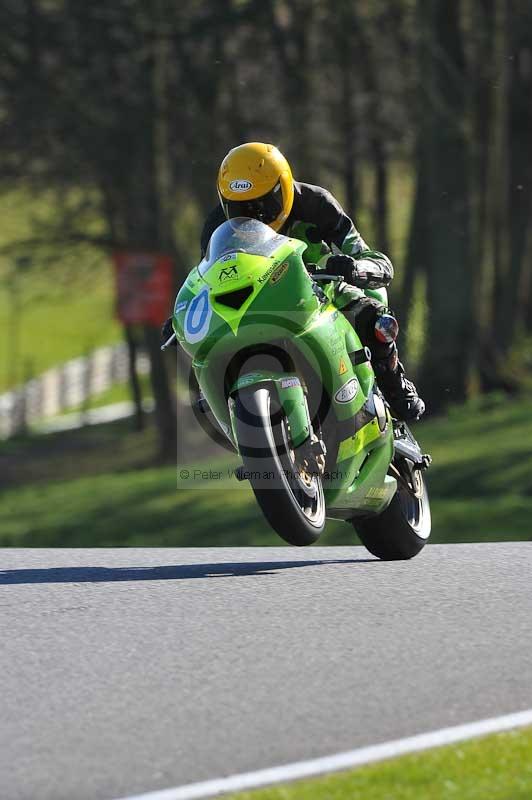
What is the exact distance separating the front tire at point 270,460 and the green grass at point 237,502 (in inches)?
319

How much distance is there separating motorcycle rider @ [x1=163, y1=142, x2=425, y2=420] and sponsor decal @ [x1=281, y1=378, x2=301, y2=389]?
624 millimetres

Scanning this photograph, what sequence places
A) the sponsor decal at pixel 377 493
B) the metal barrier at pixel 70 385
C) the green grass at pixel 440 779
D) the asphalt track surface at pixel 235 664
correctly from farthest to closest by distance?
1. the metal barrier at pixel 70 385
2. the sponsor decal at pixel 377 493
3. the asphalt track surface at pixel 235 664
4. the green grass at pixel 440 779

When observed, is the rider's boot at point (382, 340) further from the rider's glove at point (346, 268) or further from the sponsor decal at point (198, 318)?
the sponsor decal at point (198, 318)

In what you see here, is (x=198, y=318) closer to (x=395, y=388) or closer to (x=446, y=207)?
(x=395, y=388)

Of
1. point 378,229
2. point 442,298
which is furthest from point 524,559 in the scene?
point 378,229

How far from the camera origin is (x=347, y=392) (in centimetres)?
694

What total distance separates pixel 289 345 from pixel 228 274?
0.39 metres

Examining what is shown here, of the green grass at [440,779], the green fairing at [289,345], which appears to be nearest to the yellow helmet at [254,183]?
the green fairing at [289,345]

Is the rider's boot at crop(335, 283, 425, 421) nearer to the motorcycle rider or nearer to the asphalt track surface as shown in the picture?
the motorcycle rider

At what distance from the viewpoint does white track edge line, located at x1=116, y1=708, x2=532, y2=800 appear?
3.96 meters

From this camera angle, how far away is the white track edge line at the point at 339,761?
3.96 m

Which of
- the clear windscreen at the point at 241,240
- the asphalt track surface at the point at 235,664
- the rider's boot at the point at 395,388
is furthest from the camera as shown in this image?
the rider's boot at the point at 395,388

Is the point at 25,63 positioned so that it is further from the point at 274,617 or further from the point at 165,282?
the point at 274,617

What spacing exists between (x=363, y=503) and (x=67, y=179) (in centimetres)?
1765
